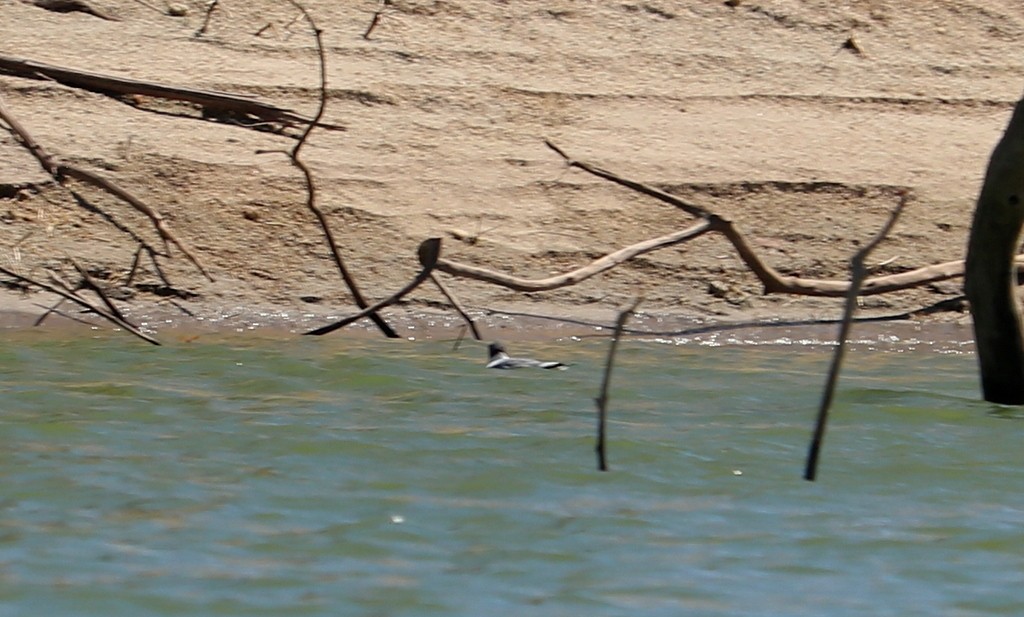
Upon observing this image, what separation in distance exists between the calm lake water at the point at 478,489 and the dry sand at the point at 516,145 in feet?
3.26

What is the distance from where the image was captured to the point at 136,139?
8203 mm

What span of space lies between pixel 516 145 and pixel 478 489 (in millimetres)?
4023

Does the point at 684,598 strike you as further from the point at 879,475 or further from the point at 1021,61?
the point at 1021,61

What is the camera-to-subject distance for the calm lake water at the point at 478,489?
385 centimetres

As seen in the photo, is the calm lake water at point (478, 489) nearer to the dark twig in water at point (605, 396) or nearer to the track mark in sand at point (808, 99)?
the dark twig in water at point (605, 396)

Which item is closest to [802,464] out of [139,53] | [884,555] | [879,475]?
[879,475]

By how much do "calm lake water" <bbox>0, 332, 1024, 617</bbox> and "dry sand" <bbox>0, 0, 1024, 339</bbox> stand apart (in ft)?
3.26

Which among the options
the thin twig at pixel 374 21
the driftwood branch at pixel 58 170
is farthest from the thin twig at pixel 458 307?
the thin twig at pixel 374 21

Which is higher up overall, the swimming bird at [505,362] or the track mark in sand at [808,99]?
the track mark in sand at [808,99]

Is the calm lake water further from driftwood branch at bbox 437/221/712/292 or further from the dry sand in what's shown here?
the dry sand

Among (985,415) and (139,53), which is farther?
(139,53)

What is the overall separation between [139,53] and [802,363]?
11.9 feet

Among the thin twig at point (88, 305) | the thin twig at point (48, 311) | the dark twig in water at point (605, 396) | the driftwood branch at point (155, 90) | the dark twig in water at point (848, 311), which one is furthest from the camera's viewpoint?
the thin twig at point (48, 311)

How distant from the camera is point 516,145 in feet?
28.0
